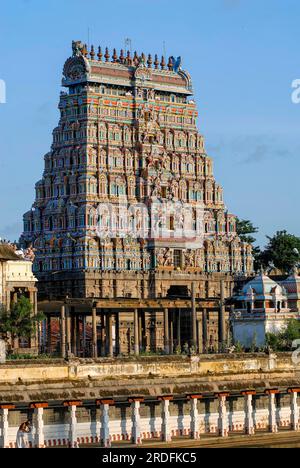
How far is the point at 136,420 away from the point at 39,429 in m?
5.17

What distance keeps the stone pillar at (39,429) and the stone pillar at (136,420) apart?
4.55 m

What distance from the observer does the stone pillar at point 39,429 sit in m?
60.2

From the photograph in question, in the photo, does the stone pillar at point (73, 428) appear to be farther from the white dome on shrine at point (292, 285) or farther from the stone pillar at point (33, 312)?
the white dome on shrine at point (292, 285)

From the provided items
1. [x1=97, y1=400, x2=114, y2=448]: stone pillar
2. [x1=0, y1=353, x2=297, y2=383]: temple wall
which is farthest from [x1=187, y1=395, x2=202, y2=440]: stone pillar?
[x1=0, y1=353, x2=297, y2=383]: temple wall

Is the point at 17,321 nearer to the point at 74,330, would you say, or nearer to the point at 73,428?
the point at 74,330

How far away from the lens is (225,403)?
235 ft

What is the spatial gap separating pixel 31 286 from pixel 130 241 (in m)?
26.4

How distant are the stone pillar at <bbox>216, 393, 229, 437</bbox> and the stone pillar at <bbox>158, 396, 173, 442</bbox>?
9.27ft

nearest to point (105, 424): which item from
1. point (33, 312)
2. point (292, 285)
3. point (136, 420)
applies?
point (136, 420)

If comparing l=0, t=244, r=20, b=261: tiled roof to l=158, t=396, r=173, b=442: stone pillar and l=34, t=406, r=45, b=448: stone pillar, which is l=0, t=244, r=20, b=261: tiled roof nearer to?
l=158, t=396, r=173, b=442: stone pillar

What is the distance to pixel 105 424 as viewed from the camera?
63.2m

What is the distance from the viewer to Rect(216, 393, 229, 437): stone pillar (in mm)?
67188

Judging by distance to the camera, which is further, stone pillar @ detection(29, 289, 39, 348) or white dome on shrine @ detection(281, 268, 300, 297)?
white dome on shrine @ detection(281, 268, 300, 297)
